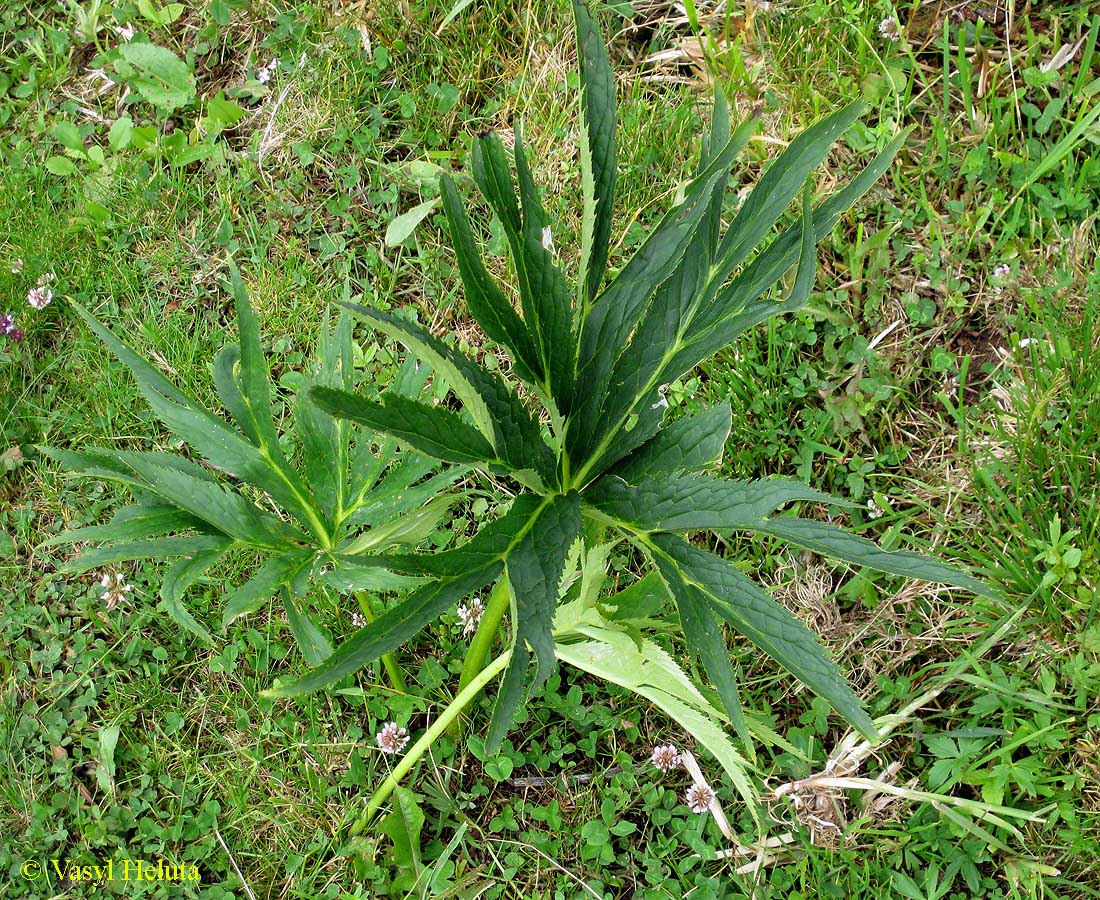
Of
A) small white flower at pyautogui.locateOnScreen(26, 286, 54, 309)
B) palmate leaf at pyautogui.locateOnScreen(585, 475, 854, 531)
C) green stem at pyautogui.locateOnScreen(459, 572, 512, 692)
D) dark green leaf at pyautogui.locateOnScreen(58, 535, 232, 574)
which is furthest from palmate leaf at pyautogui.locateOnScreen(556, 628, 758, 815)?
small white flower at pyautogui.locateOnScreen(26, 286, 54, 309)

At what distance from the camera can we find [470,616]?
2.74m

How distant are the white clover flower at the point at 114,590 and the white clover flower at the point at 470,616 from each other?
3.08ft

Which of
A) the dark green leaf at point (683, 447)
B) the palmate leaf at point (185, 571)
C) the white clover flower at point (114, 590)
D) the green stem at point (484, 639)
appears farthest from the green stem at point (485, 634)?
the white clover flower at point (114, 590)

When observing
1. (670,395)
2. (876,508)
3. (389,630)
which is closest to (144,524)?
(389,630)

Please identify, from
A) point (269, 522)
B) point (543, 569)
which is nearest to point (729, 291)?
point (543, 569)

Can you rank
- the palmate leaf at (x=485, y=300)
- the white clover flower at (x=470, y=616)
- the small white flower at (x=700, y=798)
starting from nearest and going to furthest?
the palmate leaf at (x=485, y=300) → the small white flower at (x=700, y=798) → the white clover flower at (x=470, y=616)

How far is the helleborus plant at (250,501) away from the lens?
200cm

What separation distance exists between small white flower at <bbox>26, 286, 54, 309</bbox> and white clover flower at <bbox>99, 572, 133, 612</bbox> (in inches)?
37.2

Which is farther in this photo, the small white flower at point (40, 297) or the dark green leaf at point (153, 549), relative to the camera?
the small white flower at point (40, 297)

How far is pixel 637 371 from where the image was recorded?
189 centimetres

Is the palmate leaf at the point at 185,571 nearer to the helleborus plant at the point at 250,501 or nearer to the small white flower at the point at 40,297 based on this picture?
the helleborus plant at the point at 250,501

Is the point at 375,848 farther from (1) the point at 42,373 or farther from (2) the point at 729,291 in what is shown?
(1) the point at 42,373

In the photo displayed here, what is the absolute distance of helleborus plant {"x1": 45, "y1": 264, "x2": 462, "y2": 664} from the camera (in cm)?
200

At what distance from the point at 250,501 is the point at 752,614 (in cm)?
103
